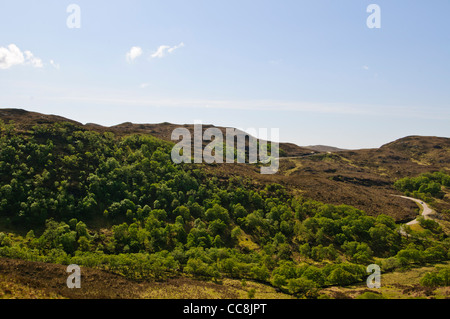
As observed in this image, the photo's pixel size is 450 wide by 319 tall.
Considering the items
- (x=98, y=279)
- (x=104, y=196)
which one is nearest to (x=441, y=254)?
(x=98, y=279)

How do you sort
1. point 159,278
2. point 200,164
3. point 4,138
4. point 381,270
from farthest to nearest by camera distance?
1. point 200,164
2. point 4,138
3. point 381,270
4. point 159,278

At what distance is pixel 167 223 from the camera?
95562mm

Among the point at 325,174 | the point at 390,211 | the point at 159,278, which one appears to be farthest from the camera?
the point at 325,174

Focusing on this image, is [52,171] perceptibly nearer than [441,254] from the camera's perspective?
No

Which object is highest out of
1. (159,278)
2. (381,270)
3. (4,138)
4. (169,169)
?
(4,138)

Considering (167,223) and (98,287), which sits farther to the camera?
(167,223)

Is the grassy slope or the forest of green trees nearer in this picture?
the grassy slope

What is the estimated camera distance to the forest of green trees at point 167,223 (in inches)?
2650

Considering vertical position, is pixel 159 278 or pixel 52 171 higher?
pixel 52 171

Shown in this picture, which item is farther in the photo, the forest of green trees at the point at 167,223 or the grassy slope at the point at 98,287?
the forest of green trees at the point at 167,223

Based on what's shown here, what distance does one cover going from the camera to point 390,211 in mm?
118875

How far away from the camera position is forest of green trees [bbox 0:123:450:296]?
221 feet
